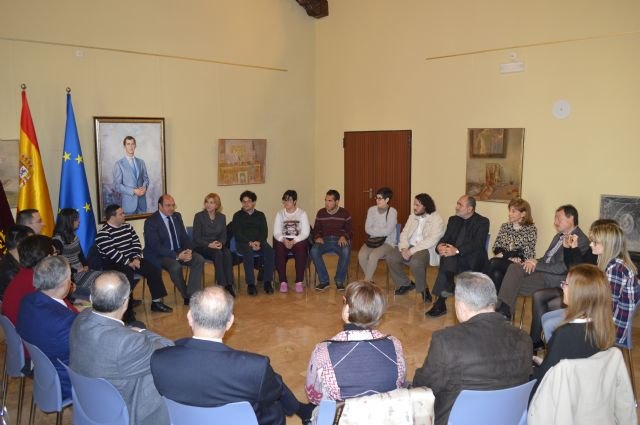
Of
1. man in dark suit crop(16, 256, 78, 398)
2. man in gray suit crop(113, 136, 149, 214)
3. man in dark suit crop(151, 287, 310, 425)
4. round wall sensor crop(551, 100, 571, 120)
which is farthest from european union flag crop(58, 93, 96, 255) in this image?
round wall sensor crop(551, 100, 571, 120)

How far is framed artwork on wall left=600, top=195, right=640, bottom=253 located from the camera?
19.2 feet

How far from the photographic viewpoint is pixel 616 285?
141 inches

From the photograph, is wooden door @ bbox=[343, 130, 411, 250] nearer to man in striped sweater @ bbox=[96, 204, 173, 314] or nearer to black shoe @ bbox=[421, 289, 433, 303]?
black shoe @ bbox=[421, 289, 433, 303]

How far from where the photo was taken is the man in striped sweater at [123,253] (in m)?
5.55

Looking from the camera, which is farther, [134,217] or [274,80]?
[274,80]

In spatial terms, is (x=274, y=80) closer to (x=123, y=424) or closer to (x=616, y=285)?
(x=616, y=285)

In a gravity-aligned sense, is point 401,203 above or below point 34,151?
below

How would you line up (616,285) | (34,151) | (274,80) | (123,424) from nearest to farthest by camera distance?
(123,424) → (616,285) → (34,151) → (274,80)

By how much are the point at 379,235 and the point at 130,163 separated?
3.47m

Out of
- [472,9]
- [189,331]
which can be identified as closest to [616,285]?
[189,331]

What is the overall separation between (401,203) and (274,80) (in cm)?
292

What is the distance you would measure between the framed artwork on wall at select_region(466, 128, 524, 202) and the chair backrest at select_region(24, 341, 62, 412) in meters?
5.80

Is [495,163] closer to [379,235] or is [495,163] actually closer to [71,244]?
[379,235]

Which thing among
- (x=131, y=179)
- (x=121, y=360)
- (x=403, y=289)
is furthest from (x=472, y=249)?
(x=131, y=179)
